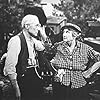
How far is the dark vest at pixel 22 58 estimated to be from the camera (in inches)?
158

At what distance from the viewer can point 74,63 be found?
13.6 feet

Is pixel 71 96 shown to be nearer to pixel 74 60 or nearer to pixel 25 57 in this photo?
pixel 74 60

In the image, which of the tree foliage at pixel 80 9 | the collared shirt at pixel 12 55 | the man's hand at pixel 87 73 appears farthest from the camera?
the tree foliage at pixel 80 9

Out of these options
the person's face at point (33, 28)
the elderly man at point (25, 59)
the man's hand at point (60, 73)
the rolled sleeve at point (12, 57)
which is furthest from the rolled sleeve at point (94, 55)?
the rolled sleeve at point (12, 57)

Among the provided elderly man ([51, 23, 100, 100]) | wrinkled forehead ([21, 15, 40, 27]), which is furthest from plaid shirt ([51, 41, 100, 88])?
wrinkled forehead ([21, 15, 40, 27])

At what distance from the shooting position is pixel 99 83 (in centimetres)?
425

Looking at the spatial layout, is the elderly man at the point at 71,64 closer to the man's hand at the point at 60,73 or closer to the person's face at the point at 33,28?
the man's hand at the point at 60,73

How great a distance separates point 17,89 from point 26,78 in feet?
0.83

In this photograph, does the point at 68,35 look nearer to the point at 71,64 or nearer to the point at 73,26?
the point at 73,26

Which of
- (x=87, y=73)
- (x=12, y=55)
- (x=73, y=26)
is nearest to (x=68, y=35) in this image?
(x=73, y=26)

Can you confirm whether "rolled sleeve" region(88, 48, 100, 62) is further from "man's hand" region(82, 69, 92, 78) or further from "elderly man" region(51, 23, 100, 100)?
"man's hand" region(82, 69, 92, 78)

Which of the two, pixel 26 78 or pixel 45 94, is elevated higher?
pixel 26 78

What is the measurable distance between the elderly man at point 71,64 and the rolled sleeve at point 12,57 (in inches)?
27.0

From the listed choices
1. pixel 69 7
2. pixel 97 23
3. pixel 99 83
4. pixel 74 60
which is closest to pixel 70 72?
pixel 74 60
